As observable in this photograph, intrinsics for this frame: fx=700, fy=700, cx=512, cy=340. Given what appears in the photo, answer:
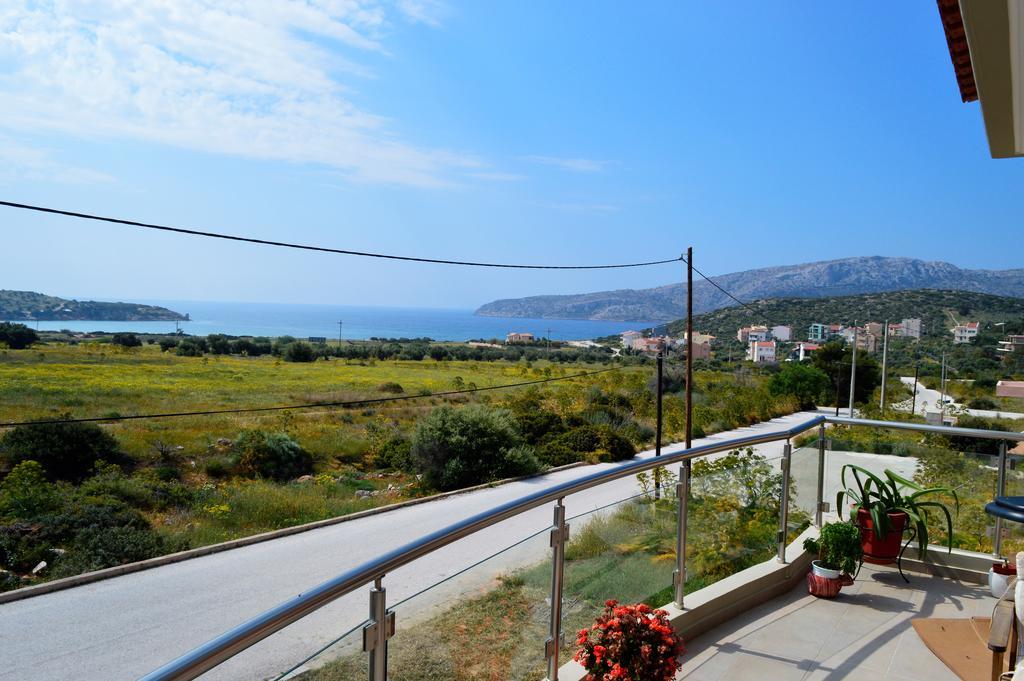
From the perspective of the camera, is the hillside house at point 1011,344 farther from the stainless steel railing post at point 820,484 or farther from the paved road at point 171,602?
the stainless steel railing post at point 820,484

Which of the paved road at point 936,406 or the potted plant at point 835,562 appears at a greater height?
the potted plant at point 835,562

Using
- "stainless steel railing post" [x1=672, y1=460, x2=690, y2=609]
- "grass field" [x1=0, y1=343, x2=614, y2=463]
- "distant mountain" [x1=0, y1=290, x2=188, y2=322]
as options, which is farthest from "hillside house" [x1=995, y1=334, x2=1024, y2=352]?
"distant mountain" [x1=0, y1=290, x2=188, y2=322]

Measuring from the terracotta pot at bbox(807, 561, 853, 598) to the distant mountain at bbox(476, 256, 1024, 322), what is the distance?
4499 centimetres

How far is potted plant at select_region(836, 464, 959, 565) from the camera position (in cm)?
427

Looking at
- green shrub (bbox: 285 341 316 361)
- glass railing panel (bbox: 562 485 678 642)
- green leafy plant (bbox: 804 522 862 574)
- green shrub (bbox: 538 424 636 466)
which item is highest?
glass railing panel (bbox: 562 485 678 642)

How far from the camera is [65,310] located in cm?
4094

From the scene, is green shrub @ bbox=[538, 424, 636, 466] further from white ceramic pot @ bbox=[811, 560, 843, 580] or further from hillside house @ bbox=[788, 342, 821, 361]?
hillside house @ bbox=[788, 342, 821, 361]

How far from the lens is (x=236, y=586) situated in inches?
492

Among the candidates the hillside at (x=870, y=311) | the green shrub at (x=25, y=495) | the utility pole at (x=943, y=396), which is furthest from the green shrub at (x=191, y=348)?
the utility pole at (x=943, y=396)

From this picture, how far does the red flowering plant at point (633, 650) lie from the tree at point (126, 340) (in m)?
48.7

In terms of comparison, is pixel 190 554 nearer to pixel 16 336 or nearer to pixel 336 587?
pixel 336 587

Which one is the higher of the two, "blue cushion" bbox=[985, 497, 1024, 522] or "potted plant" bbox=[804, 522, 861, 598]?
"blue cushion" bbox=[985, 497, 1024, 522]

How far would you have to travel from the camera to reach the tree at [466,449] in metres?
22.1

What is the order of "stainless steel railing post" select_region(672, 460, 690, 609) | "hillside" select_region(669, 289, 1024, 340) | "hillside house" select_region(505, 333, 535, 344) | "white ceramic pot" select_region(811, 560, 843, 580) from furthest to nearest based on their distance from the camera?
"hillside house" select_region(505, 333, 535, 344)
"hillside" select_region(669, 289, 1024, 340)
"white ceramic pot" select_region(811, 560, 843, 580)
"stainless steel railing post" select_region(672, 460, 690, 609)
